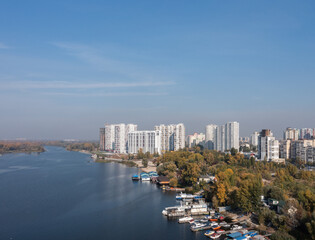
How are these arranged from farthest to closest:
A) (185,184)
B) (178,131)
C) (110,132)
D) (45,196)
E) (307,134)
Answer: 1. (110,132)
2. (307,134)
3. (178,131)
4. (185,184)
5. (45,196)

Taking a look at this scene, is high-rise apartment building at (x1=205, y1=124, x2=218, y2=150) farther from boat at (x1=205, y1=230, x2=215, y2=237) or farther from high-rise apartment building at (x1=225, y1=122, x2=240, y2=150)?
boat at (x1=205, y1=230, x2=215, y2=237)

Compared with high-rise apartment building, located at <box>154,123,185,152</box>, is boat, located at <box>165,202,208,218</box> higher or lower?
lower

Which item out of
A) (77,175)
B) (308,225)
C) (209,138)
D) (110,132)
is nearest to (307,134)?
(209,138)

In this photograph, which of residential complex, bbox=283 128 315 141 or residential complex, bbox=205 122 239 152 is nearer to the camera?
residential complex, bbox=205 122 239 152

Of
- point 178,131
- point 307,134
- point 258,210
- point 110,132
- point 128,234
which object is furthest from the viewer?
point 110,132

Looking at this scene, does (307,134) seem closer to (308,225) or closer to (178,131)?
(178,131)

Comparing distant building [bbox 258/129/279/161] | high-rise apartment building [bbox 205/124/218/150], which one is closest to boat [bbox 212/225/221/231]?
distant building [bbox 258/129/279/161]

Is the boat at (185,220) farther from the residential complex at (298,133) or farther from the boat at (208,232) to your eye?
the residential complex at (298,133)
